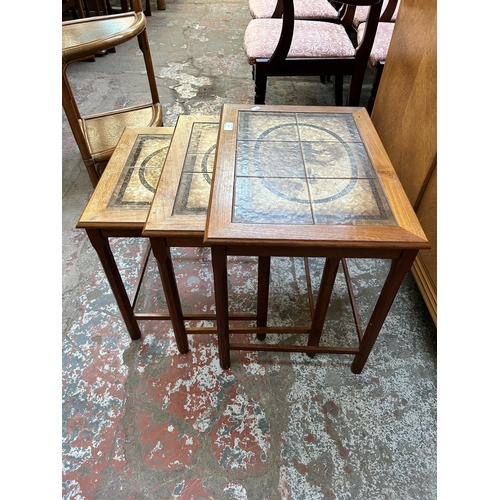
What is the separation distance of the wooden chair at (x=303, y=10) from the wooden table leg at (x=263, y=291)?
1.90m

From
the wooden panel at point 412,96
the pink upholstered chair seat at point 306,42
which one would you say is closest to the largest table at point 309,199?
the wooden panel at point 412,96

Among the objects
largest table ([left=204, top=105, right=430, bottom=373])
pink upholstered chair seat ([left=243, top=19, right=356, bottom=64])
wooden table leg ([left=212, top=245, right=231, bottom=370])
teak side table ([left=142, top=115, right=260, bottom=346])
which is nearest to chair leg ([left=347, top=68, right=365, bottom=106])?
pink upholstered chair seat ([left=243, top=19, right=356, bottom=64])

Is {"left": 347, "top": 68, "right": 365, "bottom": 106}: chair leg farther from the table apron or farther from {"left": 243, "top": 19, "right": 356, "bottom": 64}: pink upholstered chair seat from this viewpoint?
the table apron

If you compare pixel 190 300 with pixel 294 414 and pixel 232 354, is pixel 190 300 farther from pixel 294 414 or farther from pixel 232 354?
pixel 294 414

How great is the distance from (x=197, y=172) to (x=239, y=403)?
2.55ft

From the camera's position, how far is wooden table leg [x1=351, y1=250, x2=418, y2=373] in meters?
0.88

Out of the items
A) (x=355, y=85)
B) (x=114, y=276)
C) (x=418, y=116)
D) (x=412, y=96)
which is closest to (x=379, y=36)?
(x=355, y=85)

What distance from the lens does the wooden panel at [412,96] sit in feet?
4.09

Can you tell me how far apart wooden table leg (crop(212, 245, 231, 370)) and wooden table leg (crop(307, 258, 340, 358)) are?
29 cm

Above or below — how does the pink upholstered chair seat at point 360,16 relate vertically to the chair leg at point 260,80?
above

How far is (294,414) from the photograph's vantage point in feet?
3.85

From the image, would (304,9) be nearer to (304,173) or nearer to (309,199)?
(304,173)

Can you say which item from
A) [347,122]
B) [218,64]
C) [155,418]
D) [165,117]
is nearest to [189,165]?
[347,122]

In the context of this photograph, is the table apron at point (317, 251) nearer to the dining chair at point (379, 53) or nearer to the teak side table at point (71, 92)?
the teak side table at point (71, 92)
